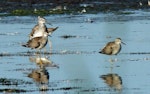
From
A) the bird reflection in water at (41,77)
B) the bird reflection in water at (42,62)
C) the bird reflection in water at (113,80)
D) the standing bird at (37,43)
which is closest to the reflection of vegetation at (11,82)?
the bird reflection in water at (41,77)

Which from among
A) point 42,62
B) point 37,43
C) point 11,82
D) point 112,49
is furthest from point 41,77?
point 37,43

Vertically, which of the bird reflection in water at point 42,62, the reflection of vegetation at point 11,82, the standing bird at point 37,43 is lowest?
the bird reflection in water at point 42,62

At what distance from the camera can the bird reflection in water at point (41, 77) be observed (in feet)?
50.7

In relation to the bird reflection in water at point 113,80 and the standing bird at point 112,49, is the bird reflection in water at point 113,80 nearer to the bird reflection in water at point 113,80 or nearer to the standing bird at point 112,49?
the bird reflection in water at point 113,80

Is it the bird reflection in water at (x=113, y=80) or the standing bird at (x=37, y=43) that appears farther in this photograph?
the standing bird at (x=37, y=43)

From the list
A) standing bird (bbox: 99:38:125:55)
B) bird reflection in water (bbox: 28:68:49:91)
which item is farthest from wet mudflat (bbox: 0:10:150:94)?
standing bird (bbox: 99:38:125:55)

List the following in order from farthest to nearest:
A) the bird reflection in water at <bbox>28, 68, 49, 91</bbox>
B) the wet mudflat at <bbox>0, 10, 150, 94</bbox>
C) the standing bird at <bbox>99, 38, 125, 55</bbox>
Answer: the standing bird at <bbox>99, 38, 125, 55</bbox>
the bird reflection in water at <bbox>28, 68, 49, 91</bbox>
the wet mudflat at <bbox>0, 10, 150, 94</bbox>

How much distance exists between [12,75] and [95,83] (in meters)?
2.50

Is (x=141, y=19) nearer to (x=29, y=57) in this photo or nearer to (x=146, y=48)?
(x=146, y=48)

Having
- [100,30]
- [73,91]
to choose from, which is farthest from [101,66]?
[100,30]

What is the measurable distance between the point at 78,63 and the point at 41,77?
2.08 m

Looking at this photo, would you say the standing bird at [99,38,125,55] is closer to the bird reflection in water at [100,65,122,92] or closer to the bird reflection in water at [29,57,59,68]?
the bird reflection in water at [29,57,59,68]

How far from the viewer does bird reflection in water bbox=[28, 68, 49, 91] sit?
15.4 meters

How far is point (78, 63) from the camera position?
18.7 m
